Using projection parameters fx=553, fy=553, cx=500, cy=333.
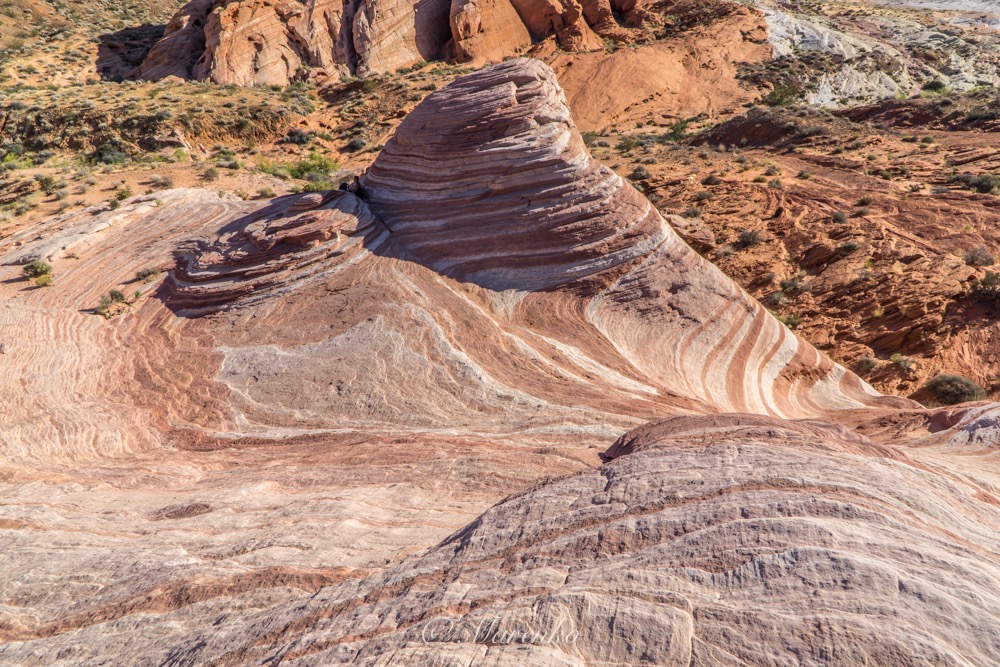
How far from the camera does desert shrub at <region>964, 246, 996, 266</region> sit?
15.7m

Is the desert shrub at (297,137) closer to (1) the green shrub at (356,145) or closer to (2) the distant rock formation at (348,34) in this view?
(1) the green shrub at (356,145)

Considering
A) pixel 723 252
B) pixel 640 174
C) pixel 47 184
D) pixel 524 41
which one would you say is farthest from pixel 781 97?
pixel 47 184

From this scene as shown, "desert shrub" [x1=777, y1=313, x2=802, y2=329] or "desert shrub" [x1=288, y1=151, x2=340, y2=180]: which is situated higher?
"desert shrub" [x1=288, y1=151, x2=340, y2=180]

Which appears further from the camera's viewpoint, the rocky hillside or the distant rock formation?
the rocky hillside

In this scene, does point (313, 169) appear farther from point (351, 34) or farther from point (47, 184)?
point (351, 34)

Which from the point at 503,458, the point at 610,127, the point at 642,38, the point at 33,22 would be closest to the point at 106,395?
the point at 503,458

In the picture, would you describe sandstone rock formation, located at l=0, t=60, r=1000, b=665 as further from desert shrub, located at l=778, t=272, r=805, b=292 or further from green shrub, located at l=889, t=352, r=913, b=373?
desert shrub, located at l=778, t=272, r=805, b=292

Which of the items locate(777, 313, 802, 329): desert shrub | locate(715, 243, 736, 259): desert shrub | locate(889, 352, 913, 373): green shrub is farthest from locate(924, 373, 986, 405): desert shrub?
locate(715, 243, 736, 259): desert shrub

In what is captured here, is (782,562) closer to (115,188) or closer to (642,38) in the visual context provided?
(115,188)

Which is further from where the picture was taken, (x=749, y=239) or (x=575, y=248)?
(x=749, y=239)

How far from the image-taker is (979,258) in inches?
620

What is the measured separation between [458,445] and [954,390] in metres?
11.6

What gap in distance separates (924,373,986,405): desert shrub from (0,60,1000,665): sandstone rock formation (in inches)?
130

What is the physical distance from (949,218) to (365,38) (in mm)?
38049
